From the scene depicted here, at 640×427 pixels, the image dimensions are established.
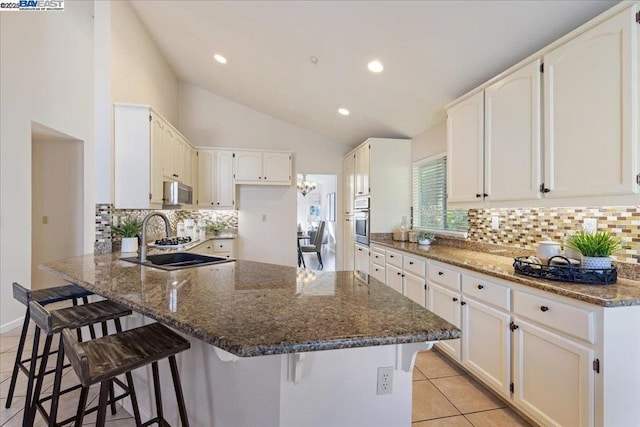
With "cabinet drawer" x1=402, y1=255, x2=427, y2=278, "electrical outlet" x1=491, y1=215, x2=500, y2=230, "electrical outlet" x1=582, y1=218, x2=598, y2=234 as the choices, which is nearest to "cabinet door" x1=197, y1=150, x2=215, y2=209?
"cabinet drawer" x1=402, y1=255, x2=427, y2=278

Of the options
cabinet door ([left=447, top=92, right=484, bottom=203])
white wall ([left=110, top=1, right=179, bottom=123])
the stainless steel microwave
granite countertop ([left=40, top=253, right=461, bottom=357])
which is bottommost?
granite countertop ([left=40, top=253, right=461, bottom=357])

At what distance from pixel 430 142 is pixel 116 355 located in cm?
375

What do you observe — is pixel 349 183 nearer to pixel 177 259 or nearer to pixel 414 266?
pixel 414 266

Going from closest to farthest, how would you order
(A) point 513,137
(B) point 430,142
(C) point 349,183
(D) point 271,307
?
1. (D) point 271,307
2. (A) point 513,137
3. (B) point 430,142
4. (C) point 349,183

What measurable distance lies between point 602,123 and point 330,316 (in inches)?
70.0

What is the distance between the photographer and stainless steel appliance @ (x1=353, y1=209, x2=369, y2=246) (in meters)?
4.29

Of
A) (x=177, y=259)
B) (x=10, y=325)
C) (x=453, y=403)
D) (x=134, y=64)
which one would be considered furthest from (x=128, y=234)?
(x=453, y=403)

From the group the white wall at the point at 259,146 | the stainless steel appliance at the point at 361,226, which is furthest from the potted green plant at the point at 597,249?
the white wall at the point at 259,146

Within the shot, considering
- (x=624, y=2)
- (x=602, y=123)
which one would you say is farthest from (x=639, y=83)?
(x=624, y=2)

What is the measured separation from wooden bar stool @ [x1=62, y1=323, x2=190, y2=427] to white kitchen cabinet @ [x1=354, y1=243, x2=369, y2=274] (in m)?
3.23

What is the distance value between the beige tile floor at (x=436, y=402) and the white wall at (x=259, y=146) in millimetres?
3328

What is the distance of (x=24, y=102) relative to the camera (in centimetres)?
334

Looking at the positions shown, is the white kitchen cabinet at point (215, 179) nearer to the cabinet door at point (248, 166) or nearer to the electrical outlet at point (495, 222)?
the cabinet door at point (248, 166)

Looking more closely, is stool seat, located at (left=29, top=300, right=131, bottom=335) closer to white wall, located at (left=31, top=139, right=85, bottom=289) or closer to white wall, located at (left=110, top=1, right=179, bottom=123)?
white wall, located at (left=110, top=1, right=179, bottom=123)
